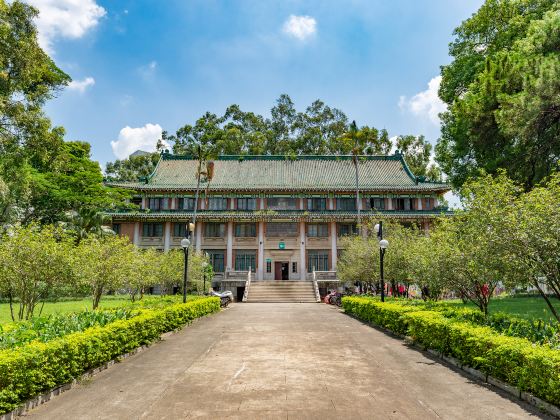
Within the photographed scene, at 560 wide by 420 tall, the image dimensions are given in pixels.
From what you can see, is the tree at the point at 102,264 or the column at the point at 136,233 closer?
the tree at the point at 102,264

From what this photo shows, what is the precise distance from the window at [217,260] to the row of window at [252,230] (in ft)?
5.61

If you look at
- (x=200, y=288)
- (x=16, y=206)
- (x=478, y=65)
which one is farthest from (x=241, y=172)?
(x=478, y=65)

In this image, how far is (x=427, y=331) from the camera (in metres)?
10.7

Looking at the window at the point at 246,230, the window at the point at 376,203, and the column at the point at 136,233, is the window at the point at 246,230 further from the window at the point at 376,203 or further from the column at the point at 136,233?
the window at the point at 376,203

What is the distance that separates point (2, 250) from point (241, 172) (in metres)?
32.6

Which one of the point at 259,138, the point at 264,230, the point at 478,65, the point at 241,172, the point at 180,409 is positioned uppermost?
the point at 259,138

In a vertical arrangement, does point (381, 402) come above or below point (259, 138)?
below

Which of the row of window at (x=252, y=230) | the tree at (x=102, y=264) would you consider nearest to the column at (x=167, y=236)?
the row of window at (x=252, y=230)

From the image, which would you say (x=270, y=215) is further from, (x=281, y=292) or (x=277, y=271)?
(x=281, y=292)

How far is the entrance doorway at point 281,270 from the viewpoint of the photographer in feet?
132

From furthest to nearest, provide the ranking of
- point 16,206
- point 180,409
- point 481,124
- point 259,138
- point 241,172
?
point 259,138 < point 241,172 < point 16,206 < point 481,124 < point 180,409

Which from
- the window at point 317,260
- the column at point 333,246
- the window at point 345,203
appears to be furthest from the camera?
the window at point 345,203

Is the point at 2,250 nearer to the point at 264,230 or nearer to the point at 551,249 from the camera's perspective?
the point at 551,249

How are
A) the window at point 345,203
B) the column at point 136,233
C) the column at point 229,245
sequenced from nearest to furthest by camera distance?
the column at point 229,245 → the column at point 136,233 → the window at point 345,203
